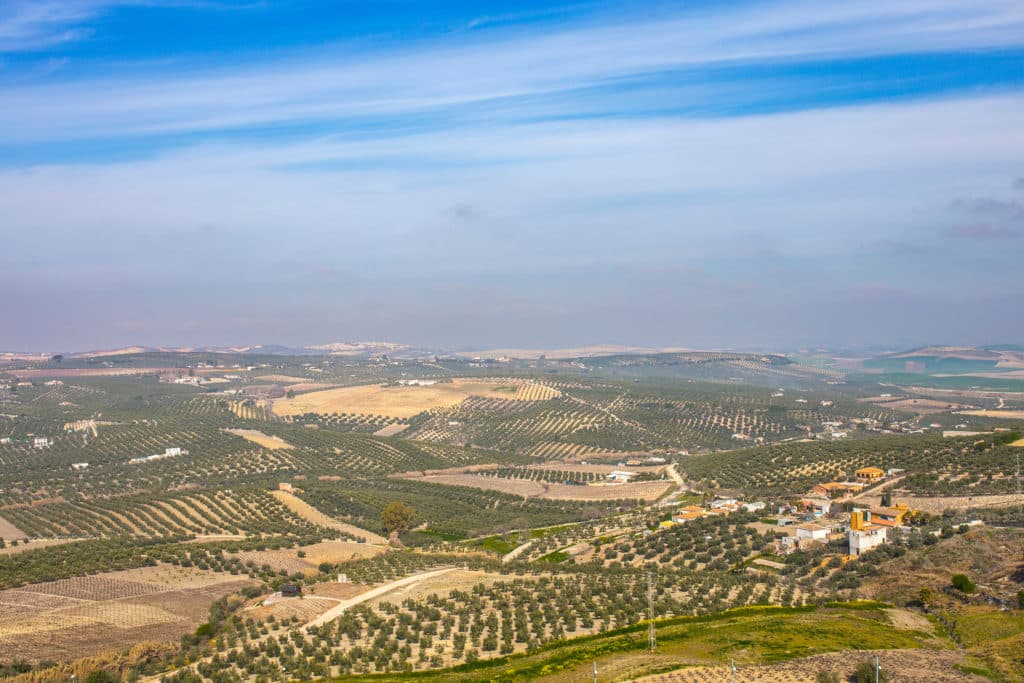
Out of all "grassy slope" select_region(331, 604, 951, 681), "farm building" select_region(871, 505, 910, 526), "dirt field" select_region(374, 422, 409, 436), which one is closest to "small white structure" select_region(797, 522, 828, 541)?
"farm building" select_region(871, 505, 910, 526)

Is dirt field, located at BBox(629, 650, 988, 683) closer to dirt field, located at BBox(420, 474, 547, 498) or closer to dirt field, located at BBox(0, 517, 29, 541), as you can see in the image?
dirt field, located at BBox(0, 517, 29, 541)

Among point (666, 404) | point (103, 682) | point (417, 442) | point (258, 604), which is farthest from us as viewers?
point (666, 404)

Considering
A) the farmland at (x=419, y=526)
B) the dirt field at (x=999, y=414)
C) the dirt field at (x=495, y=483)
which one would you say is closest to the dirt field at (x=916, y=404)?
the dirt field at (x=999, y=414)

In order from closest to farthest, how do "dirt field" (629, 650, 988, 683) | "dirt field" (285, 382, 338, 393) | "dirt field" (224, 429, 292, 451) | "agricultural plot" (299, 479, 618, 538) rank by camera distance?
"dirt field" (629, 650, 988, 683), "agricultural plot" (299, 479, 618, 538), "dirt field" (224, 429, 292, 451), "dirt field" (285, 382, 338, 393)

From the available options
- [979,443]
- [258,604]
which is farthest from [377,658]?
[979,443]

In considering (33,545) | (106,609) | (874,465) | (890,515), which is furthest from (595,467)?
(106,609)

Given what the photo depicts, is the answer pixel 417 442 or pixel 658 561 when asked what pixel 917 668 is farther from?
pixel 417 442
